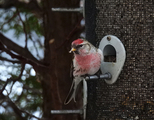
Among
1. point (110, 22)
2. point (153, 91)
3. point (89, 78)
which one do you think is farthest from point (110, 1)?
point (153, 91)

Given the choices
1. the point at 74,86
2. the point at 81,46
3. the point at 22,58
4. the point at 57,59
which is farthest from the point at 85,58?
the point at 57,59

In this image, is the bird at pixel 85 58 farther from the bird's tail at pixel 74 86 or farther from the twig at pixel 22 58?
the twig at pixel 22 58

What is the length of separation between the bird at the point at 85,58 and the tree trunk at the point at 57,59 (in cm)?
95

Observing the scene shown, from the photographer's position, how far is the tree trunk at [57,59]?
2967mm

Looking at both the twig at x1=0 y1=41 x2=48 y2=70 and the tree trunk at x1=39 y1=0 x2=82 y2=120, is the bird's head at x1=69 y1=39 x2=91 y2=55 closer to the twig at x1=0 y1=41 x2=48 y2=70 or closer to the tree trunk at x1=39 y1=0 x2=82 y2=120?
the twig at x1=0 y1=41 x2=48 y2=70

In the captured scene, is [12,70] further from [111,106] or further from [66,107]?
[111,106]

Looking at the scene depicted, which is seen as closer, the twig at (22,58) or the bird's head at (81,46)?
the bird's head at (81,46)

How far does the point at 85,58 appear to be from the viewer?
195 cm

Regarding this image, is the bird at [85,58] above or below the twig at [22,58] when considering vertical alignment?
above

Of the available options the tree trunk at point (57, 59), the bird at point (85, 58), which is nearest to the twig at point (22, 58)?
the tree trunk at point (57, 59)

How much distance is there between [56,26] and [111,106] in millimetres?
1360

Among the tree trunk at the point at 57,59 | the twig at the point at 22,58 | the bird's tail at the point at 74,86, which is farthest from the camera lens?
the tree trunk at the point at 57,59

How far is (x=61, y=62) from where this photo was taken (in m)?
2.98

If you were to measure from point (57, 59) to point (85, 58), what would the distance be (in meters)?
1.05
